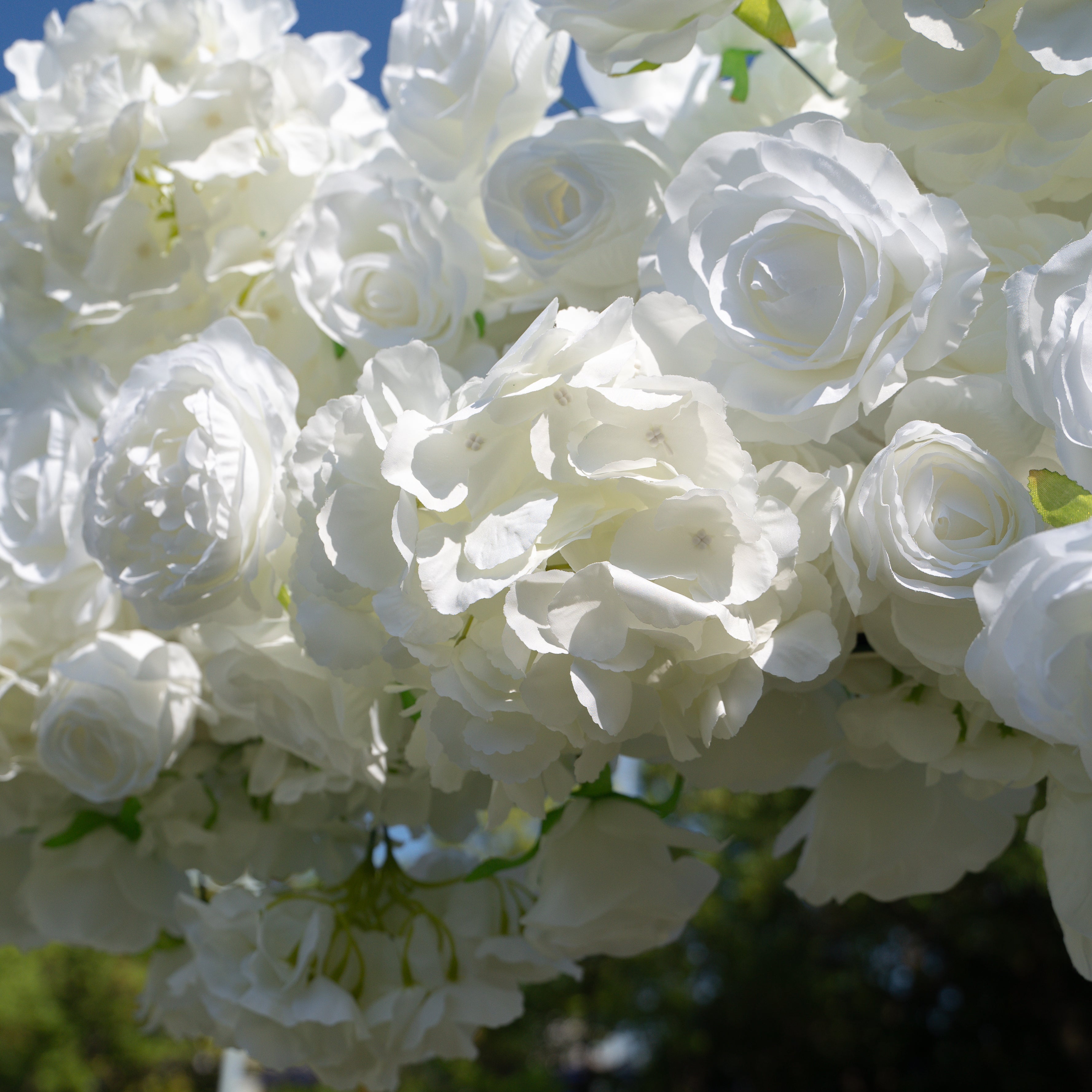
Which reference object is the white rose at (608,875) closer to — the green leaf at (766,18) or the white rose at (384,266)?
the white rose at (384,266)

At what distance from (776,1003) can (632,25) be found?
17.1ft

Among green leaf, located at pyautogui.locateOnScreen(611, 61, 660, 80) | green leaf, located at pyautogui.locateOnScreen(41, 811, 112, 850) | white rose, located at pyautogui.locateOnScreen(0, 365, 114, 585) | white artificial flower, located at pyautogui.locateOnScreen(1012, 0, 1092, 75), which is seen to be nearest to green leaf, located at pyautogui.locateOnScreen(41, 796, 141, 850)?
green leaf, located at pyautogui.locateOnScreen(41, 811, 112, 850)

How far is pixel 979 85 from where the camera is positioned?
46 centimetres

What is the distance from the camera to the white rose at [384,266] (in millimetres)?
586

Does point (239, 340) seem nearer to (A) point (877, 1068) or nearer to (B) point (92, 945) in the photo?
(B) point (92, 945)

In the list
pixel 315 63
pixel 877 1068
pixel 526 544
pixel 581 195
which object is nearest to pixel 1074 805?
pixel 526 544

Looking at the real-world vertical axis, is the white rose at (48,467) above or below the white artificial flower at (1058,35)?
below

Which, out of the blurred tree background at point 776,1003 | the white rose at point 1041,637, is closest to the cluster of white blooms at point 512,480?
the white rose at point 1041,637

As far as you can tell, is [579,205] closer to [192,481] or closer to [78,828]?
[192,481]

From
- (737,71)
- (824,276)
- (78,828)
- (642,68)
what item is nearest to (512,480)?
(824,276)

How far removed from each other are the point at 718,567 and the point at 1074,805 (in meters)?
0.20

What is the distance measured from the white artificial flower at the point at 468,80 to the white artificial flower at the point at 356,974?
0.45 m

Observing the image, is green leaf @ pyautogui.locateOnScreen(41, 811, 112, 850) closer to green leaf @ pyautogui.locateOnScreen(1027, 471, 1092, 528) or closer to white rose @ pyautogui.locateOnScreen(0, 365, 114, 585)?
white rose @ pyautogui.locateOnScreen(0, 365, 114, 585)

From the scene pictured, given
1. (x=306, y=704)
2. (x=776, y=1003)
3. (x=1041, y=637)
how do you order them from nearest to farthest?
(x=1041, y=637), (x=306, y=704), (x=776, y=1003)
